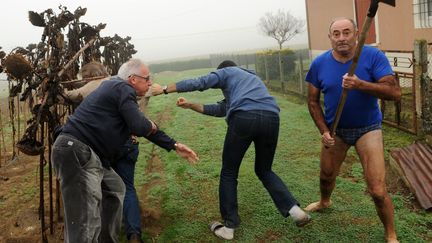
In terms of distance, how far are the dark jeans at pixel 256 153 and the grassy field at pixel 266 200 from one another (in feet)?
0.98

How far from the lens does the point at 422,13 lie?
32.8 feet

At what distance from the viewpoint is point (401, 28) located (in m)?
10.9

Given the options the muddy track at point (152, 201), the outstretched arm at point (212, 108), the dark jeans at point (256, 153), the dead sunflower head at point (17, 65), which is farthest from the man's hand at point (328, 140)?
the dead sunflower head at point (17, 65)

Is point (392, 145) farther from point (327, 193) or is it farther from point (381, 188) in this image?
point (381, 188)

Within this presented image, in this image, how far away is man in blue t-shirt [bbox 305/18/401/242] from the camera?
3.31 metres

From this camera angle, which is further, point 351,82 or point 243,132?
point 243,132

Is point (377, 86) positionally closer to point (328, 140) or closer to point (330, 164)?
point (328, 140)

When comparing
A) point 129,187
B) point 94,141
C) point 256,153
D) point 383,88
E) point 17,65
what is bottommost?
point 129,187

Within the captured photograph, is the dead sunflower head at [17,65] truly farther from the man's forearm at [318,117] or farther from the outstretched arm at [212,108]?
the man's forearm at [318,117]

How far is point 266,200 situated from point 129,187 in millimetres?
1598

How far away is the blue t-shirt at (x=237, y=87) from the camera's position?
371 centimetres

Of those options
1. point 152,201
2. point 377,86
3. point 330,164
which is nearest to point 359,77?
point 377,86

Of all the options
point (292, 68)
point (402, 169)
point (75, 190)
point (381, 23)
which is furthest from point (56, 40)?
point (292, 68)

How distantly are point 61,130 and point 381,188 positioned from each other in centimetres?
260
